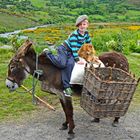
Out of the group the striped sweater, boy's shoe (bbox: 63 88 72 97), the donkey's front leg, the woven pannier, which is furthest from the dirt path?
the striped sweater

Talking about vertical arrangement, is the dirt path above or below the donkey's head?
below

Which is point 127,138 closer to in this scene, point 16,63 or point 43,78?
point 43,78

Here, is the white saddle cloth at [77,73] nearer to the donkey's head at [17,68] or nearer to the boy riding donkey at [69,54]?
the boy riding donkey at [69,54]

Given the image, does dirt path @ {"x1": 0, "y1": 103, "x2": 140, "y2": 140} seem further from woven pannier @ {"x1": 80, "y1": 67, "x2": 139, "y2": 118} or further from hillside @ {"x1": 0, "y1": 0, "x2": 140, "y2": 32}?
hillside @ {"x1": 0, "y1": 0, "x2": 140, "y2": 32}

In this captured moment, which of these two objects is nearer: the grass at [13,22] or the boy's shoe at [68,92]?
the boy's shoe at [68,92]

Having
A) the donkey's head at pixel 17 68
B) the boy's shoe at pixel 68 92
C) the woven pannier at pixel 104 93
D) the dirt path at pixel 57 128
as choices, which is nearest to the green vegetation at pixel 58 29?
the dirt path at pixel 57 128

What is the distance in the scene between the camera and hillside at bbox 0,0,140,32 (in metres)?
83.1

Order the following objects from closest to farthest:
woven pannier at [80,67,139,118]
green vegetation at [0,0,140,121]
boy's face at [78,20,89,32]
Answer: woven pannier at [80,67,139,118], boy's face at [78,20,89,32], green vegetation at [0,0,140,121]

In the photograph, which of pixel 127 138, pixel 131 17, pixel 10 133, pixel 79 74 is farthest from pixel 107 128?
pixel 131 17

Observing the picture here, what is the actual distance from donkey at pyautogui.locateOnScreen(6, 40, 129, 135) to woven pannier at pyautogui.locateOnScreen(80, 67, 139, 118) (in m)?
0.38

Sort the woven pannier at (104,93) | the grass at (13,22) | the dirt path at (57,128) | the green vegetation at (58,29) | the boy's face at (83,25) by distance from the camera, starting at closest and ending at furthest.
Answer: the woven pannier at (104,93)
the boy's face at (83,25)
the dirt path at (57,128)
the green vegetation at (58,29)
the grass at (13,22)

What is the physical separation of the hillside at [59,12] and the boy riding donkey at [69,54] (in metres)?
65.0

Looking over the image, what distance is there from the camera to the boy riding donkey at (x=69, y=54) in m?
6.55

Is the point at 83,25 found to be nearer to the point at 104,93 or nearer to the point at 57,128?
the point at 104,93
